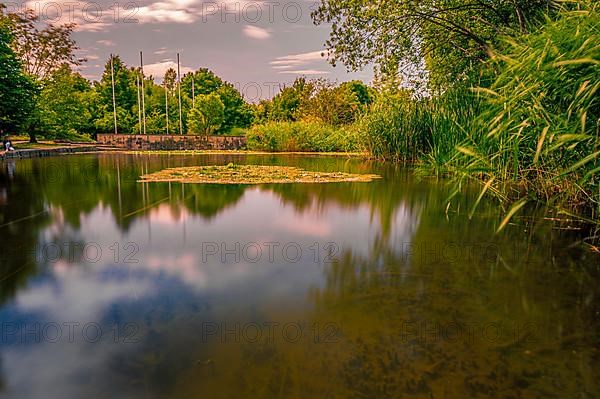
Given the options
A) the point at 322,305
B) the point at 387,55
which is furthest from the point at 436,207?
the point at 387,55

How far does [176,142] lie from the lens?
16.9m

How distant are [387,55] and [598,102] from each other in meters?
5.78

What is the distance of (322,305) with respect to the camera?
126 cm

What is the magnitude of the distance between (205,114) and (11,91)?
43.9 ft

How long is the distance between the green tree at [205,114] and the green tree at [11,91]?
11526mm

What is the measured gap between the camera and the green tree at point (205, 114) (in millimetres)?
23125

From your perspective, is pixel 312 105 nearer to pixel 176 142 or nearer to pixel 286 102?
pixel 286 102

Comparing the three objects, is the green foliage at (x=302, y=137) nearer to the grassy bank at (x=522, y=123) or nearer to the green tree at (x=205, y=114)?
the grassy bank at (x=522, y=123)

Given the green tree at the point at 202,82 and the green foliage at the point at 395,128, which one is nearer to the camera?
the green foliage at the point at 395,128

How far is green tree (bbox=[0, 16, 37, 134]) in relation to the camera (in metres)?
10.6

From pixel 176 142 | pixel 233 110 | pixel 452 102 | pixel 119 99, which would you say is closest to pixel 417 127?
pixel 452 102

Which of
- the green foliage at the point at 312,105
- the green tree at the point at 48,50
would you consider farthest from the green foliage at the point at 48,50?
the green foliage at the point at 312,105

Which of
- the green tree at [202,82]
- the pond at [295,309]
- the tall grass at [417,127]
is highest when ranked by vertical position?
the green tree at [202,82]

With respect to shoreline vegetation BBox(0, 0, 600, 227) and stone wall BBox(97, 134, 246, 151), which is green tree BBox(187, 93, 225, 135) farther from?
stone wall BBox(97, 134, 246, 151)
